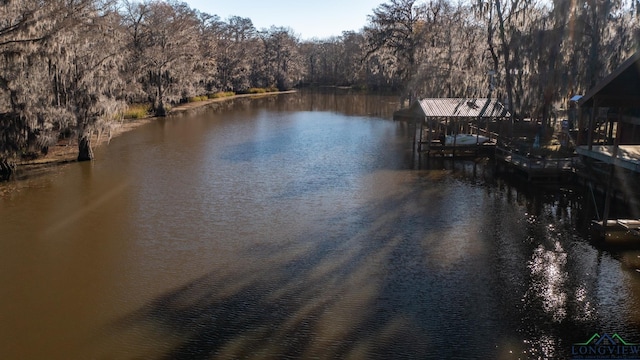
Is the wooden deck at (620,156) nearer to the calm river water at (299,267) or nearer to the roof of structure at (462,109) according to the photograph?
the calm river water at (299,267)

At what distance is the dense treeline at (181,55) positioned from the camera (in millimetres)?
21953

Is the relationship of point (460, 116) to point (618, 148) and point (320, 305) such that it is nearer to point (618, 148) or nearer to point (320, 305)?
point (618, 148)

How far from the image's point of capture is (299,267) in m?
14.3

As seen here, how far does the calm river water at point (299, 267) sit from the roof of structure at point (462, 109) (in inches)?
190

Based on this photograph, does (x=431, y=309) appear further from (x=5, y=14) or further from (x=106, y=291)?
(x=5, y=14)

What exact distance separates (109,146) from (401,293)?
25.1 metres

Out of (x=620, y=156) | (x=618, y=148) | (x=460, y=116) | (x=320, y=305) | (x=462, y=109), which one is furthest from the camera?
(x=462, y=109)

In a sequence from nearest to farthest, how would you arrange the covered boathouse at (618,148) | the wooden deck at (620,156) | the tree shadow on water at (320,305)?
the tree shadow on water at (320,305) → the wooden deck at (620,156) → the covered boathouse at (618,148)

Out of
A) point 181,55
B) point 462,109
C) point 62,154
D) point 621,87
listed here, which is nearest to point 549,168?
point 462,109

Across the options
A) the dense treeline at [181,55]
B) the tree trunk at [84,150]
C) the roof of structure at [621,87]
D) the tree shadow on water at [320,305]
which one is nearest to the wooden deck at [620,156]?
the roof of structure at [621,87]

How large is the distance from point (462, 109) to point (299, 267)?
62.9 ft

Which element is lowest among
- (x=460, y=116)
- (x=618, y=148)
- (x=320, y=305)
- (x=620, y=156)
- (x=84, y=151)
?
(x=320, y=305)

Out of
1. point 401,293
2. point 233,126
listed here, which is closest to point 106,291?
point 401,293

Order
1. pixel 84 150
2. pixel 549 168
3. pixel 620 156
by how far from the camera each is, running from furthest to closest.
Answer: pixel 84 150, pixel 549 168, pixel 620 156
